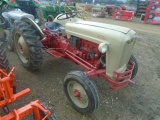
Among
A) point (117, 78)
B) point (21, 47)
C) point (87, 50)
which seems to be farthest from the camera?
point (21, 47)

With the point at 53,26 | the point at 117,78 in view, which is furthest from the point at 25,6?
the point at 117,78

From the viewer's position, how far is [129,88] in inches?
143

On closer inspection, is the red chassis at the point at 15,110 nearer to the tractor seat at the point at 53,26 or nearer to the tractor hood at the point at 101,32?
the tractor hood at the point at 101,32

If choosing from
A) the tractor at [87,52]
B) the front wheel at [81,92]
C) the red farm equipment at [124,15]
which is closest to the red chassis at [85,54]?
the tractor at [87,52]

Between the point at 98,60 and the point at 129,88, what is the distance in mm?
1108

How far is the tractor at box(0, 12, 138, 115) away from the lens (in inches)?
104

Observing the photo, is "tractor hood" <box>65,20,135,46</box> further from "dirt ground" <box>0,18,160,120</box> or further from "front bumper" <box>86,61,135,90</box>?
"dirt ground" <box>0,18,160,120</box>

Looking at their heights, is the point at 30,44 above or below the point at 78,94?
above

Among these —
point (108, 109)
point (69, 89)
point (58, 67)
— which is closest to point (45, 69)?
point (58, 67)

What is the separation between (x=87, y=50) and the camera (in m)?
3.29

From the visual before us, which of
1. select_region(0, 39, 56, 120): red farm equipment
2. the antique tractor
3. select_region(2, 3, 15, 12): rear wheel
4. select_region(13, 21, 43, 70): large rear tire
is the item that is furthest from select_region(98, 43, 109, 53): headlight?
select_region(2, 3, 15, 12): rear wheel

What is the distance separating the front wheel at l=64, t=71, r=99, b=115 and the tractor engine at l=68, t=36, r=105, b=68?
0.54 meters

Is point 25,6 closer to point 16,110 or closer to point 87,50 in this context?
point 87,50

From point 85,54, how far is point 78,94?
91cm
